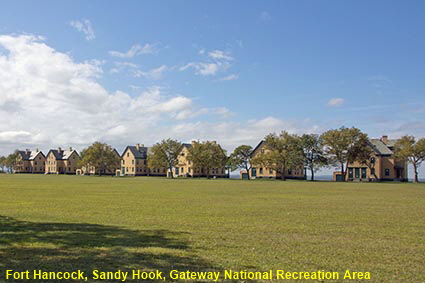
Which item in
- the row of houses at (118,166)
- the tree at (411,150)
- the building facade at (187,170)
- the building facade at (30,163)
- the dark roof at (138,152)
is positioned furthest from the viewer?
the building facade at (30,163)

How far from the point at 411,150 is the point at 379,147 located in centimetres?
1620

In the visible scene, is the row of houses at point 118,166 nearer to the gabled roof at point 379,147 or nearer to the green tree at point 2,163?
the green tree at point 2,163

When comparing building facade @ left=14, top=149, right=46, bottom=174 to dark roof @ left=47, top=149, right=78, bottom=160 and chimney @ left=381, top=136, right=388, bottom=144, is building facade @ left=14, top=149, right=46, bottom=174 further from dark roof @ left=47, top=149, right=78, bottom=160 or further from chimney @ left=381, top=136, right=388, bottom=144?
chimney @ left=381, top=136, right=388, bottom=144

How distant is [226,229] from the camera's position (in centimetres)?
1327

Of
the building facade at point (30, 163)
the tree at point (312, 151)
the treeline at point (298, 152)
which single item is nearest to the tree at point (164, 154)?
the treeline at point (298, 152)

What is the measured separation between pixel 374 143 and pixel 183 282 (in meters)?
99.2

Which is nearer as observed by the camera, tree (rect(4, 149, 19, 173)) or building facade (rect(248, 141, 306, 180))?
building facade (rect(248, 141, 306, 180))

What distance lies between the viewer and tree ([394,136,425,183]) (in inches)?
3098

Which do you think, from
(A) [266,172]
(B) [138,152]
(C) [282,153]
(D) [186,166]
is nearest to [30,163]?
(B) [138,152]

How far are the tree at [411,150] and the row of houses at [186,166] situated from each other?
7173 mm

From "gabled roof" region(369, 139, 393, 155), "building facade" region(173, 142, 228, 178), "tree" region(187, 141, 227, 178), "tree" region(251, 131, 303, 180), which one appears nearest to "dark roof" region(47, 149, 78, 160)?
"building facade" region(173, 142, 228, 178)

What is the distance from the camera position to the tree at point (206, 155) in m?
99.5

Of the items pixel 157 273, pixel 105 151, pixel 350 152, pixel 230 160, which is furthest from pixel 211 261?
pixel 105 151

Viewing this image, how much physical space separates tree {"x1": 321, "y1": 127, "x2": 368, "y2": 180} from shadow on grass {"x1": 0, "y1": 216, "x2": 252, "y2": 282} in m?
77.8
